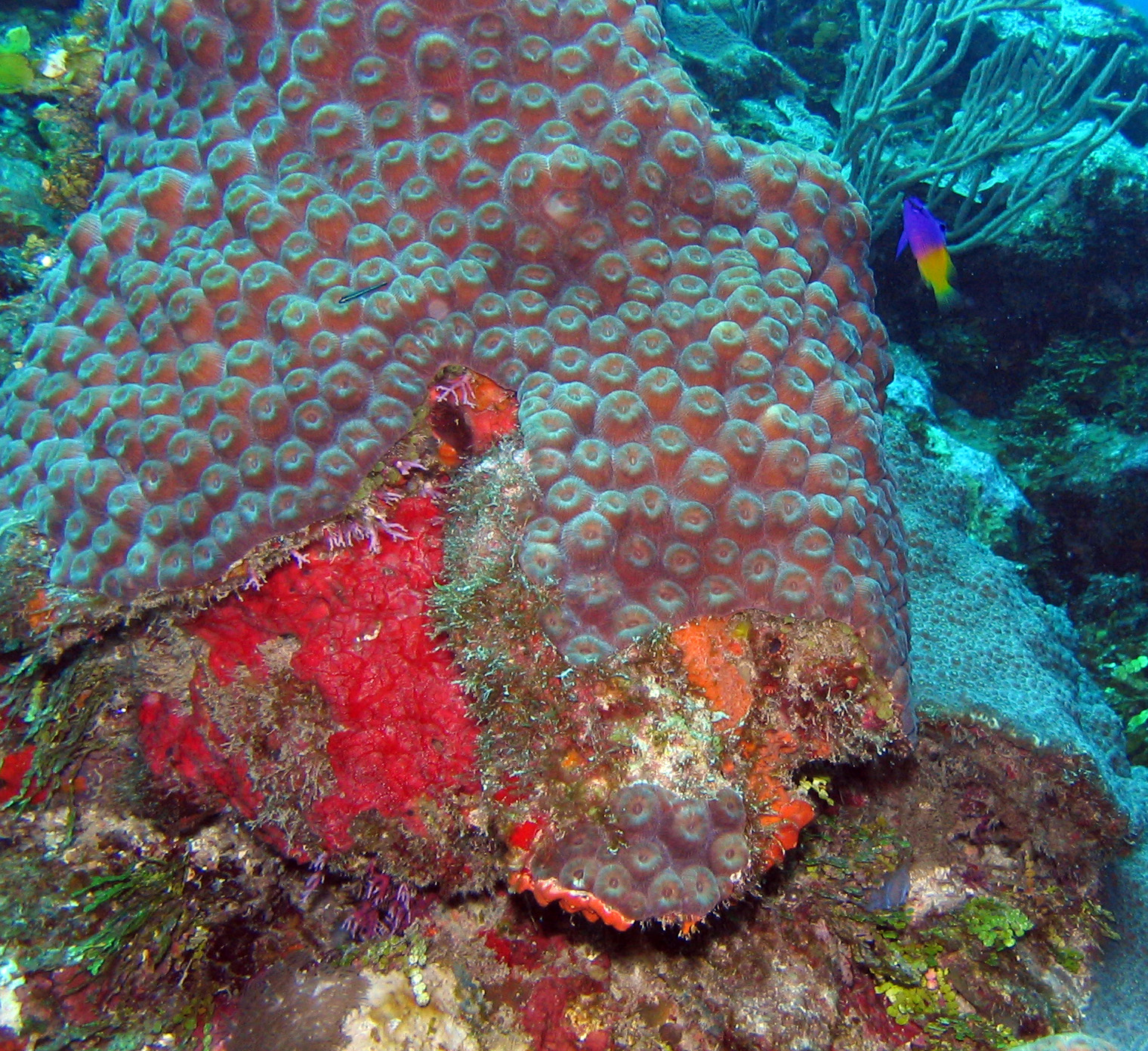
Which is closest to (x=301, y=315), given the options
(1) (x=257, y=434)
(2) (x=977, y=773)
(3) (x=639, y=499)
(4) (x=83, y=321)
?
(1) (x=257, y=434)

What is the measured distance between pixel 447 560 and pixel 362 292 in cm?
100

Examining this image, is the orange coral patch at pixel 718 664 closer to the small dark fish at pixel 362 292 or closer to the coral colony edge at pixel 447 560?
the coral colony edge at pixel 447 560

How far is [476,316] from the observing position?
2.49 metres

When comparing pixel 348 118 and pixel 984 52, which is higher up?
pixel 984 52

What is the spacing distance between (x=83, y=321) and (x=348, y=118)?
1343mm

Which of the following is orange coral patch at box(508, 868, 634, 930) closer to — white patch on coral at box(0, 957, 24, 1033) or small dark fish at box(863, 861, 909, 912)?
small dark fish at box(863, 861, 909, 912)

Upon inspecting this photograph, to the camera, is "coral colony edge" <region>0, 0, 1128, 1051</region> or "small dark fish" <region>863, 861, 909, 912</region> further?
"small dark fish" <region>863, 861, 909, 912</region>

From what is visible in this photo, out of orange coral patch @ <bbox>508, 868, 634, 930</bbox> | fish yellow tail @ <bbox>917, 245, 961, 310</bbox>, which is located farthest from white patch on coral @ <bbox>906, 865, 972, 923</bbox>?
fish yellow tail @ <bbox>917, 245, 961, 310</bbox>

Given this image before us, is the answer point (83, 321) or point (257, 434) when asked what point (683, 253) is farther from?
point (83, 321)

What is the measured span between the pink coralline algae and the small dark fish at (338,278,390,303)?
0.06 feet

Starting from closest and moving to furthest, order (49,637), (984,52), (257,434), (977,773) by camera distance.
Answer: (257,434), (49,637), (977,773), (984,52)

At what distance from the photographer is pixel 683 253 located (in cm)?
269

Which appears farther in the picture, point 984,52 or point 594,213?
point 984,52

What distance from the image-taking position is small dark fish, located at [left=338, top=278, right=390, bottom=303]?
2434 mm
